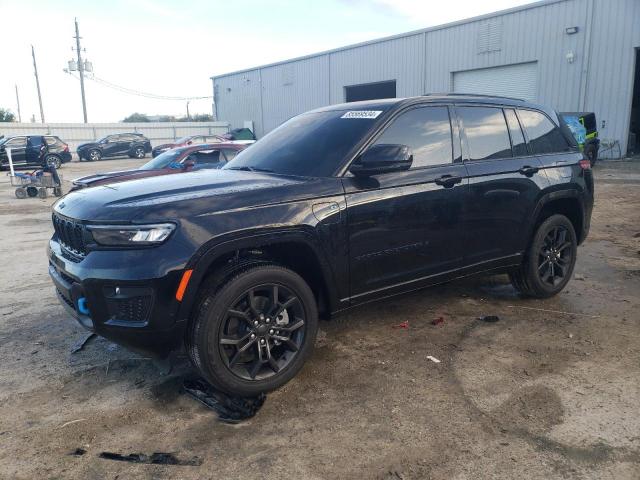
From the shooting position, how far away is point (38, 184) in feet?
47.3

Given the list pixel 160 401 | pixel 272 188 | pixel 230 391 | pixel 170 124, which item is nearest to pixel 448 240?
pixel 272 188

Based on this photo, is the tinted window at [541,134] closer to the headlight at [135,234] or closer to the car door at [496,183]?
the car door at [496,183]

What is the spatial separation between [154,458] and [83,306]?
3.19 ft

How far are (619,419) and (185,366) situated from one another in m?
2.80

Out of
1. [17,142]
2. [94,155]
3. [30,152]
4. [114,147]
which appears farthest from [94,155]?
[17,142]

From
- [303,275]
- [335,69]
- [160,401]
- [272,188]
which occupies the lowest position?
[160,401]

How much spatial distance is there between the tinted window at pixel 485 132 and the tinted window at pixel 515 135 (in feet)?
0.23

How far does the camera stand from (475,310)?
4820mm

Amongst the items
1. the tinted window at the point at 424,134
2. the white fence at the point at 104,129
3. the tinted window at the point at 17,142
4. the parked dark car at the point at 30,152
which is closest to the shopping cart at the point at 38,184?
the parked dark car at the point at 30,152

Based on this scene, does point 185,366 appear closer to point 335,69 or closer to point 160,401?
point 160,401

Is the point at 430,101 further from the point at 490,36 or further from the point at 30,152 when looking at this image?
the point at 30,152

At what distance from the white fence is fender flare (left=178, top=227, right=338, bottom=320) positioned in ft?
133

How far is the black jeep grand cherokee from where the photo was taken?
294 cm

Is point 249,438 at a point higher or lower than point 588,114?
lower
